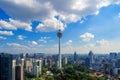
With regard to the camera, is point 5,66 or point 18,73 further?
point 18,73

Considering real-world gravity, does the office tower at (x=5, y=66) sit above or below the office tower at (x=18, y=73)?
above

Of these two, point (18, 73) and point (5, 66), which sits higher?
point (5, 66)

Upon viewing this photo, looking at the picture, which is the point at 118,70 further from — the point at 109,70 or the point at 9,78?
the point at 9,78

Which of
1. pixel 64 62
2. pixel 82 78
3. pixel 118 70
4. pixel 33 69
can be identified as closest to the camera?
pixel 82 78

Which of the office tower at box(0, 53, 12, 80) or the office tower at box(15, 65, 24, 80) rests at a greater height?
the office tower at box(0, 53, 12, 80)

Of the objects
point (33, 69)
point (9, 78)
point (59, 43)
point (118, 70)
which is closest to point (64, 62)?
point (59, 43)

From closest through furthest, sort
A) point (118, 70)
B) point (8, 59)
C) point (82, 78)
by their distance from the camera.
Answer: point (8, 59)
point (82, 78)
point (118, 70)

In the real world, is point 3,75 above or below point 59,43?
below

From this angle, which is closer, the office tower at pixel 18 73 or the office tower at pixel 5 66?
the office tower at pixel 5 66

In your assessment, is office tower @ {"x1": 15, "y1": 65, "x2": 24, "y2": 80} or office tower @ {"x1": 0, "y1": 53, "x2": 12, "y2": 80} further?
office tower @ {"x1": 15, "y1": 65, "x2": 24, "y2": 80}

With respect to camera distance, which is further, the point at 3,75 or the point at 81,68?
the point at 81,68

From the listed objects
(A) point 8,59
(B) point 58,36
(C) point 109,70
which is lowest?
(C) point 109,70
